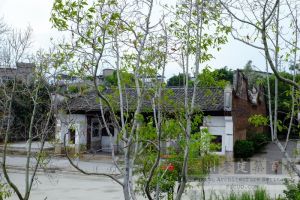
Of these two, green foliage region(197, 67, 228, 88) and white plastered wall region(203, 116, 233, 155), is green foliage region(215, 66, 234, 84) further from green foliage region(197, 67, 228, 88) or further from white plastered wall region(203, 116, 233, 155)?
white plastered wall region(203, 116, 233, 155)

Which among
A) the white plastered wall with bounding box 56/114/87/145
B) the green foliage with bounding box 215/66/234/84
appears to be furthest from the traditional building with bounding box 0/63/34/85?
the green foliage with bounding box 215/66/234/84

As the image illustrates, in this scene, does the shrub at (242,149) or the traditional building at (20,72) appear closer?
the traditional building at (20,72)

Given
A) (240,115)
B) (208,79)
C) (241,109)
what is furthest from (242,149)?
(208,79)

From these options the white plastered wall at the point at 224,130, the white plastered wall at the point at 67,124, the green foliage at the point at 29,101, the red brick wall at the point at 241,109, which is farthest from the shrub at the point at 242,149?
the white plastered wall at the point at 67,124

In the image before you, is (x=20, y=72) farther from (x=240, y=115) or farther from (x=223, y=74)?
(x=240, y=115)

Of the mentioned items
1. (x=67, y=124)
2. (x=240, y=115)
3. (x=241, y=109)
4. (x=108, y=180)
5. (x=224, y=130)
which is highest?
(x=241, y=109)

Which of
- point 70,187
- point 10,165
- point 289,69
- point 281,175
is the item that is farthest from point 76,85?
point 10,165

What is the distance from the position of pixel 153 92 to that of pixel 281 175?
13646 millimetres

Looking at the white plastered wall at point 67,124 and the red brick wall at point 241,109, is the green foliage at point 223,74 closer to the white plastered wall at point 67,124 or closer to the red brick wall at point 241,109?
the red brick wall at point 241,109

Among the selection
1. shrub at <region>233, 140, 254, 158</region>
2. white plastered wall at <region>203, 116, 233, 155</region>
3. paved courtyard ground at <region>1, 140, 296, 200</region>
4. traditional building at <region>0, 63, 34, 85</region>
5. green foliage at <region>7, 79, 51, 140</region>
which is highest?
traditional building at <region>0, 63, 34, 85</region>

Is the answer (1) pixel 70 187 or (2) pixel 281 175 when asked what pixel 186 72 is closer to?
(1) pixel 70 187

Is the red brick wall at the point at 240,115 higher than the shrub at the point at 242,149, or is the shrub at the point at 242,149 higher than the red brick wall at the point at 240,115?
the red brick wall at the point at 240,115

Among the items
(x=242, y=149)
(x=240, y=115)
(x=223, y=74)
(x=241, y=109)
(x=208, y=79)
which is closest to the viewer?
(x=208, y=79)

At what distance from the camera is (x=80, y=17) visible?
4.41 metres
